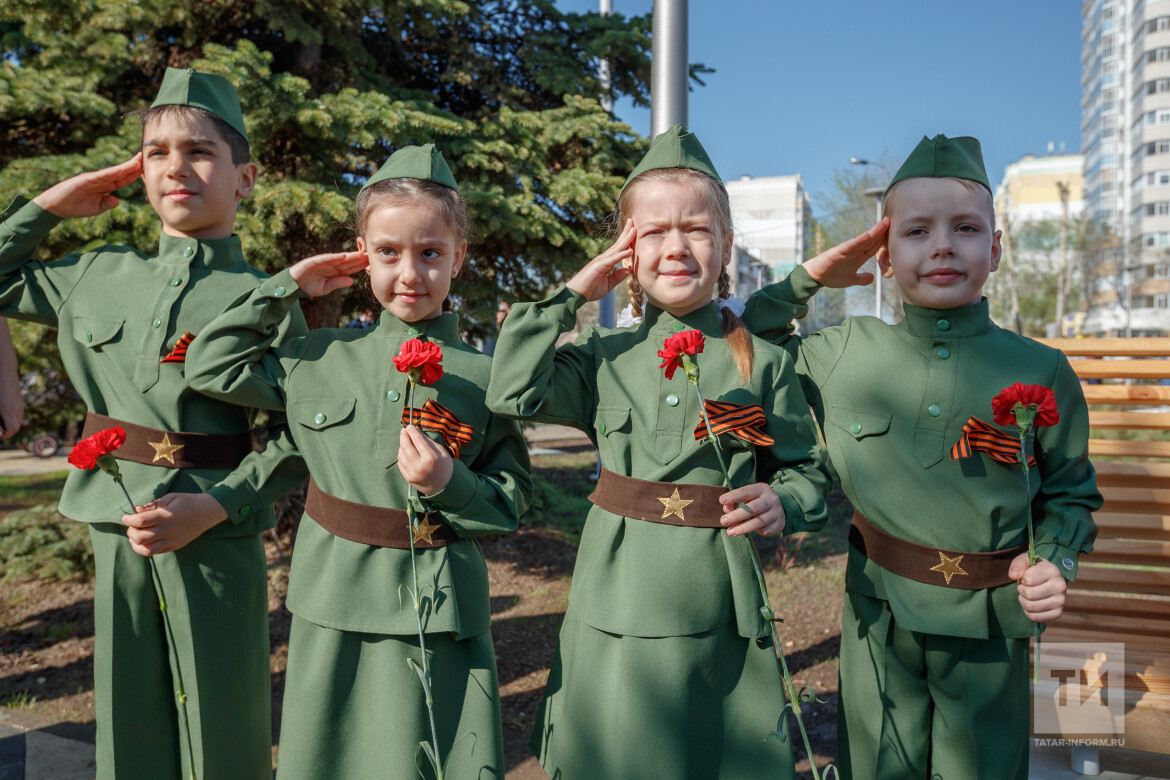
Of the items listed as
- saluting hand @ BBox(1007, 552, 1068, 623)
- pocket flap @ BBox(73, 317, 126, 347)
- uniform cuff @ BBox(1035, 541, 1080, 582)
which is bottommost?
saluting hand @ BBox(1007, 552, 1068, 623)

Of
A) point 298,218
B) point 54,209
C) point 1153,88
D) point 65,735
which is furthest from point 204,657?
point 1153,88

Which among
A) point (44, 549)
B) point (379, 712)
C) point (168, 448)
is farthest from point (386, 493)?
point (44, 549)

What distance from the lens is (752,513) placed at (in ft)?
6.49

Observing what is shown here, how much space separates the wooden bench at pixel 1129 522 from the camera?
347 centimetres

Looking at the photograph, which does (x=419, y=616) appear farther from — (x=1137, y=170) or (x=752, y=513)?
(x=1137, y=170)

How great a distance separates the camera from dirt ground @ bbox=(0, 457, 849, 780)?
418 centimetres

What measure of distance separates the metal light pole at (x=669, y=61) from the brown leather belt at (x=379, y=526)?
2.78 metres

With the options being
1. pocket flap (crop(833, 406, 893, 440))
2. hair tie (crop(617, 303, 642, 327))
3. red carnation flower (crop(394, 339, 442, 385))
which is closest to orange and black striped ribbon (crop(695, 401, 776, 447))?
pocket flap (crop(833, 406, 893, 440))

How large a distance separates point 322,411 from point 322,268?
Result: 0.40 meters

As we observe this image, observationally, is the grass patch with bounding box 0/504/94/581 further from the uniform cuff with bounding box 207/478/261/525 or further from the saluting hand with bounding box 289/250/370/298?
the saluting hand with bounding box 289/250/370/298

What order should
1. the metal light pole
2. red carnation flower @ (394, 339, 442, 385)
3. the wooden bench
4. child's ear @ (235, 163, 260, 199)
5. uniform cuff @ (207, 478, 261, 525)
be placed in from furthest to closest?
the metal light pole → the wooden bench → child's ear @ (235, 163, 260, 199) → uniform cuff @ (207, 478, 261, 525) → red carnation flower @ (394, 339, 442, 385)

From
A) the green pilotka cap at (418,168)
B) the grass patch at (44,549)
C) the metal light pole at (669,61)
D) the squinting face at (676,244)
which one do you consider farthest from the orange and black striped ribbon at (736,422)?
the grass patch at (44,549)

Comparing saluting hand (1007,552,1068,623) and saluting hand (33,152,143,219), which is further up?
saluting hand (33,152,143,219)

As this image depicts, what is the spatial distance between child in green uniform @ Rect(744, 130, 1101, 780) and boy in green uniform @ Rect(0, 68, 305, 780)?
1677 mm
